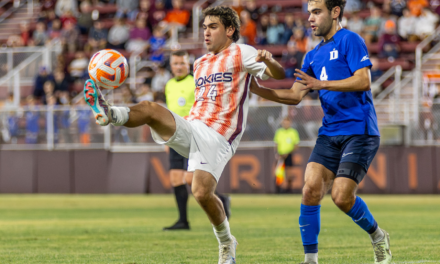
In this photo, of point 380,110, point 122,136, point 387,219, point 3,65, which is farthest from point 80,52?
point 387,219

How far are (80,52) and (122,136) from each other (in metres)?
4.99

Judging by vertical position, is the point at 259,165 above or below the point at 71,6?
below

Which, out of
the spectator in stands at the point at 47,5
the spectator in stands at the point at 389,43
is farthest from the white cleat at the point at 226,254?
the spectator in stands at the point at 47,5

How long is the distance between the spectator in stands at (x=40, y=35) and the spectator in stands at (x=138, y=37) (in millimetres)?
3310

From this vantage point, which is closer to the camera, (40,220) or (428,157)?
(40,220)

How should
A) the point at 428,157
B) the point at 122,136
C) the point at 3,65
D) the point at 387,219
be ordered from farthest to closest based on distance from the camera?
the point at 3,65 → the point at 122,136 → the point at 428,157 → the point at 387,219

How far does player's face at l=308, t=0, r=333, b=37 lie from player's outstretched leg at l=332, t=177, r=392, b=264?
1.39 m

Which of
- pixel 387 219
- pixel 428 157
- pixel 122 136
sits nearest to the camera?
pixel 387 219

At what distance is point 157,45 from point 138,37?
1.12 m

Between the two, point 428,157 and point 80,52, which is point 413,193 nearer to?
point 428,157

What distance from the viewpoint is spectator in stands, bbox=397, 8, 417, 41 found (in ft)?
71.0

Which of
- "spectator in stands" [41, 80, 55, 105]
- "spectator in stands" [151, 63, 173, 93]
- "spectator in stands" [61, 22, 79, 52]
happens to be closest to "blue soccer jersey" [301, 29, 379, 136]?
"spectator in stands" [151, 63, 173, 93]

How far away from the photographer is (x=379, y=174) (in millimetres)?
18547

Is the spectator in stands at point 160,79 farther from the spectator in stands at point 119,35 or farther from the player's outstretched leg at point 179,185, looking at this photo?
the player's outstretched leg at point 179,185
